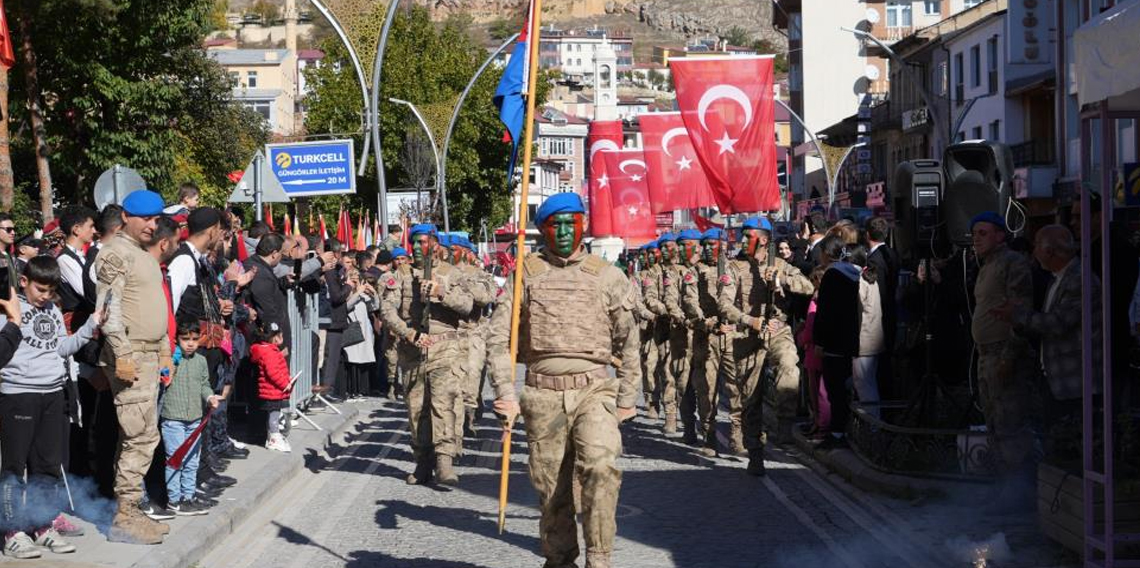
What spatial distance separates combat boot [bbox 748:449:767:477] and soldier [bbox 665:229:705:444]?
241 centimetres

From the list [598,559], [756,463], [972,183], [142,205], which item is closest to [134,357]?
[142,205]

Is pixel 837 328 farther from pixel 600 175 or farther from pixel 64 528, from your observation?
pixel 600 175

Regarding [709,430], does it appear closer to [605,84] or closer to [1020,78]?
[1020,78]

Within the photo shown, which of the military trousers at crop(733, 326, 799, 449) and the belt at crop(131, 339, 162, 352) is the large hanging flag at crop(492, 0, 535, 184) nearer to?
the belt at crop(131, 339, 162, 352)

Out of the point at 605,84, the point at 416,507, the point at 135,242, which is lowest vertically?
the point at 416,507

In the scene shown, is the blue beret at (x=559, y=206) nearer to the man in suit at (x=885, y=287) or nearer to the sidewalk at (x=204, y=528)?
the sidewalk at (x=204, y=528)

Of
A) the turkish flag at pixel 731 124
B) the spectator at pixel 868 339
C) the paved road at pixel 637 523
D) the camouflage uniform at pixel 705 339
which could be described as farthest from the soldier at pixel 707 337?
the turkish flag at pixel 731 124

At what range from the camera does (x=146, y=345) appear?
396 inches

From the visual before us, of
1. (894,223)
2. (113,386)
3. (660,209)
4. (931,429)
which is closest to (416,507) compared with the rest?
(113,386)

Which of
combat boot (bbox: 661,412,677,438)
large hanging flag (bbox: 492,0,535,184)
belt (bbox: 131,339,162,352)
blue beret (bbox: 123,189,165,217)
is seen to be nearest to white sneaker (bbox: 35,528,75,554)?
belt (bbox: 131,339,162,352)

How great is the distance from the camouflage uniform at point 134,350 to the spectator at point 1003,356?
5.66 meters

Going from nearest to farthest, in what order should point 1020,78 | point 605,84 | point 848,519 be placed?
1. point 848,519
2. point 1020,78
3. point 605,84

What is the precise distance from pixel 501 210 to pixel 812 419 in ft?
190

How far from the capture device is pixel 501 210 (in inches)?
2945
